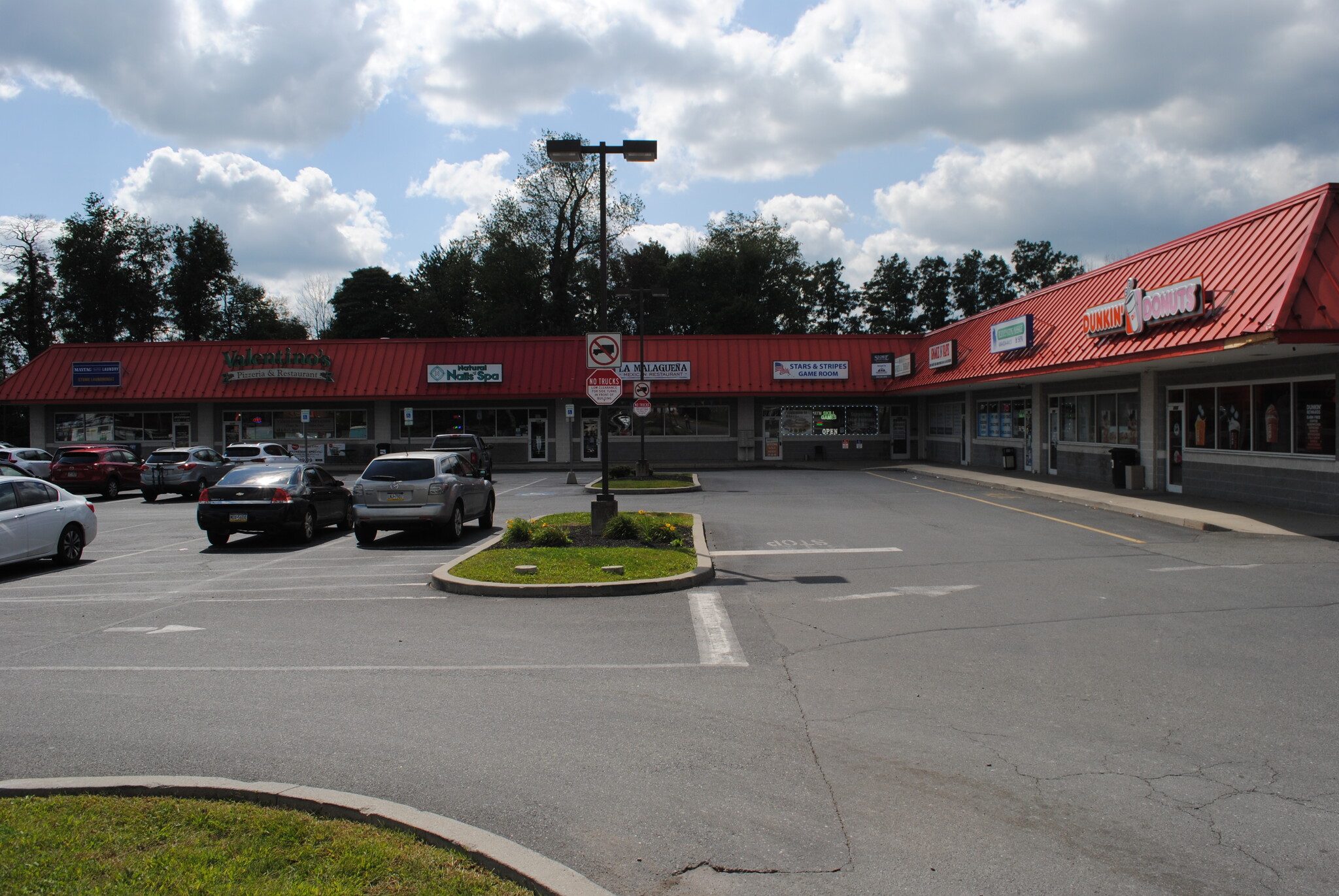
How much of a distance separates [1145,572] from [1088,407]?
15328mm

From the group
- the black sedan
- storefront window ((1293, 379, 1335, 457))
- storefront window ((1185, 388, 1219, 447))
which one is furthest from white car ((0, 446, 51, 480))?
storefront window ((1293, 379, 1335, 457))

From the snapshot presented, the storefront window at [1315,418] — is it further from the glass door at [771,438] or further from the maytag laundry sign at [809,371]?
the glass door at [771,438]

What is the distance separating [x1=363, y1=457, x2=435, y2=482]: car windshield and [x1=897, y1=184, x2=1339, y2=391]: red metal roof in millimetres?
14285

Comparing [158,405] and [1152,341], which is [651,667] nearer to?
[1152,341]

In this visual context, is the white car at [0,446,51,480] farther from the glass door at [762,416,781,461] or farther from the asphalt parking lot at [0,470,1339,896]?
the glass door at [762,416,781,461]

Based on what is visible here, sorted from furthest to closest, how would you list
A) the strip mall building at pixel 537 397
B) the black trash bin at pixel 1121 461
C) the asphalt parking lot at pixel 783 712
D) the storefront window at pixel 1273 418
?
the strip mall building at pixel 537 397
the black trash bin at pixel 1121 461
the storefront window at pixel 1273 418
the asphalt parking lot at pixel 783 712

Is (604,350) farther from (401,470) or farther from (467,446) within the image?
(467,446)

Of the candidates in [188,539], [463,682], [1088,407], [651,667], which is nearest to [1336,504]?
[1088,407]

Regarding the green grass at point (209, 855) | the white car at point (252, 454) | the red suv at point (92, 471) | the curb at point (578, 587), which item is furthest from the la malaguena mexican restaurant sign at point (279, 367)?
the green grass at point (209, 855)

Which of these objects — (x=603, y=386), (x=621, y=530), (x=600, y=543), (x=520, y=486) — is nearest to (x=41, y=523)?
(x=600, y=543)

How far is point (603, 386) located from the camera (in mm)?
15352

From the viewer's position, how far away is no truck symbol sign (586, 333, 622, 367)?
15.2m

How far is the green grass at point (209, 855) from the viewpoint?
3422 millimetres

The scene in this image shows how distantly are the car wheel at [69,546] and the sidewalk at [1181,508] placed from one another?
18.4 metres
